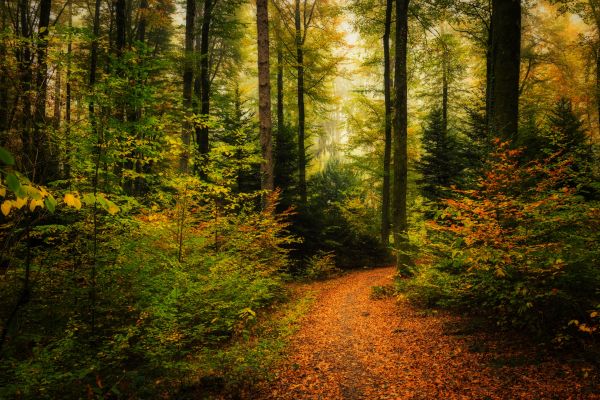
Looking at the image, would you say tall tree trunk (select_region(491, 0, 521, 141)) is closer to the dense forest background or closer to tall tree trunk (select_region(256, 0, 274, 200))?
the dense forest background

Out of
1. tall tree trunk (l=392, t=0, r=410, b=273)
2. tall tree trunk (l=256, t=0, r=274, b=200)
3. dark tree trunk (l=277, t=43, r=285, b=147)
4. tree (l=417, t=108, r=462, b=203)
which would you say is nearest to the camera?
tall tree trunk (l=256, t=0, r=274, b=200)

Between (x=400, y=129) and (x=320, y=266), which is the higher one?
(x=400, y=129)

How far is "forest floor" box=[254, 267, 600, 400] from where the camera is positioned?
4016 millimetres

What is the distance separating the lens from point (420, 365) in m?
5.06

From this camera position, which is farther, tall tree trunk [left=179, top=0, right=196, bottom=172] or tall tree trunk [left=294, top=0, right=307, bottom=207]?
tall tree trunk [left=294, top=0, right=307, bottom=207]

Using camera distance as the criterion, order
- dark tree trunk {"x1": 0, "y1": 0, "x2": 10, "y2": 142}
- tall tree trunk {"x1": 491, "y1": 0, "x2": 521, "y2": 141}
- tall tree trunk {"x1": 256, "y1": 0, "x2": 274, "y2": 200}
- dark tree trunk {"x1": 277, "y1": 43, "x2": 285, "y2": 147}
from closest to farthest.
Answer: dark tree trunk {"x1": 0, "y1": 0, "x2": 10, "y2": 142} → tall tree trunk {"x1": 491, "y1": 0, "x2": 521, "y2": 141} → tall tree trunk {"x1": 256, "y1": 0, "x2": 274, "y2": 200} → dark tree trunk {"x1": 277, "y1": 43, "x2": 285, "y2": 147}

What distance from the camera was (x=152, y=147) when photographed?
21.1 ft

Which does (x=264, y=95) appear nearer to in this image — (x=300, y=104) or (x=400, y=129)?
(x=400, y=129)

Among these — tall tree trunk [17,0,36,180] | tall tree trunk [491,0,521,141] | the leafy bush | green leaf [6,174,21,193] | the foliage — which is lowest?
the leafy bush

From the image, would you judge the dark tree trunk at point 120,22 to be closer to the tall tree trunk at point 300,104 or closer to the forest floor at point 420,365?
the tall tree trunk at point 300,104

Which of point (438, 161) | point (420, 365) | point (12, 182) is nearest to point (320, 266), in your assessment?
point (438, 161)

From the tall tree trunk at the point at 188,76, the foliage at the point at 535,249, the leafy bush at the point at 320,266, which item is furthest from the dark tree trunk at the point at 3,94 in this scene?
the leafy bush at the point at 320,266

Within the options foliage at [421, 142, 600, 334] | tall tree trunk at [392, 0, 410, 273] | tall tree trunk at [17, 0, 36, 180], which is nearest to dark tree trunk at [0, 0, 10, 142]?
tall tree trunk at [17, 0, 36, 180]

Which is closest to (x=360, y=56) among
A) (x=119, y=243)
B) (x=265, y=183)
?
(x=265, y=183)
